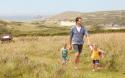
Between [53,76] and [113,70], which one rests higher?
[53,76]

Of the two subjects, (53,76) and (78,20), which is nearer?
(53,76)

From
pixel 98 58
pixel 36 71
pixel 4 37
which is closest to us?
pixel 36 71

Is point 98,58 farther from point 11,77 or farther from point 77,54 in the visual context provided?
point 11,77

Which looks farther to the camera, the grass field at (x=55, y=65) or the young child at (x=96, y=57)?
the young child at (x=96, y=57)

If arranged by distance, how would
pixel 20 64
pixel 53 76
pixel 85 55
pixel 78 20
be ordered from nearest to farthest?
pixel 53 76
pixel 20 64
pixel 78 20
pixel 85 55

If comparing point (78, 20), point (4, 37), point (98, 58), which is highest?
point (78, 20)

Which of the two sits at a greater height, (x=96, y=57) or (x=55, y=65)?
(x=55, y=65)

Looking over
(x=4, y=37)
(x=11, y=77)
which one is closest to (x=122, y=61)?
→ (x=11, y=77)

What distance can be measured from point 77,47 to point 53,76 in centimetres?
501

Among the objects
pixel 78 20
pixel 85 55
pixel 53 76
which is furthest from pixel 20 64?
pixel 85 55

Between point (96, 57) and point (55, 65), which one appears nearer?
point (55, 65)

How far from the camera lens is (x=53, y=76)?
10.3 meters

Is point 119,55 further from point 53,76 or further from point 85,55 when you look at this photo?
point 53,76

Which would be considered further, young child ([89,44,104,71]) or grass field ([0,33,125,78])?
young child ([89,44,104,71])
